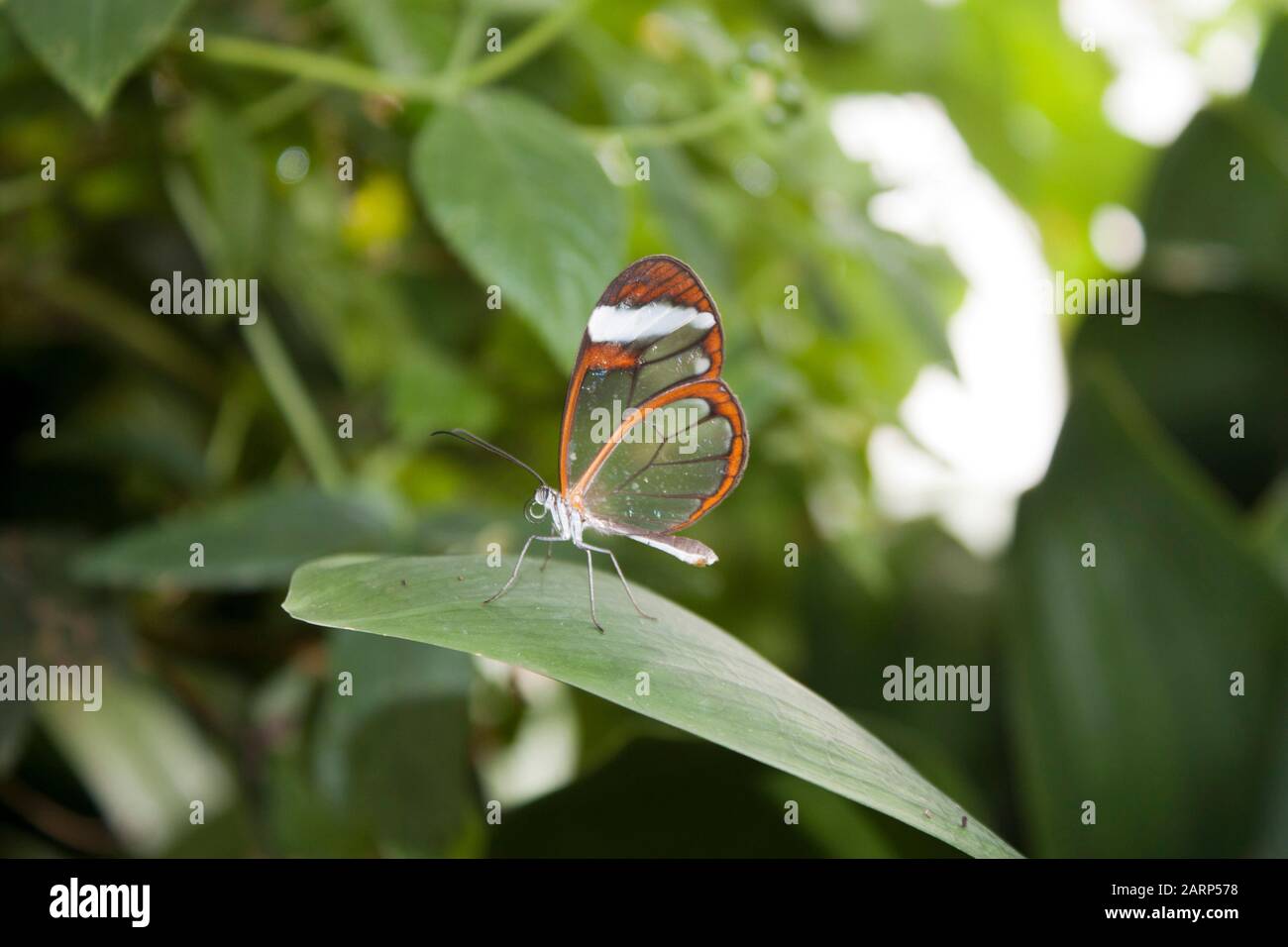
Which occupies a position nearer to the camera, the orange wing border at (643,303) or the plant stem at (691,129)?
the orange wing border at (643,303)

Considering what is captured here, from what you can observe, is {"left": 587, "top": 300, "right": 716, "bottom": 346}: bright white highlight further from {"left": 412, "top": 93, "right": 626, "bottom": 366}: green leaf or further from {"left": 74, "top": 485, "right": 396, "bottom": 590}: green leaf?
{"left": 74, "top": 485, "right": 396, "bottom": 590}: green leaf

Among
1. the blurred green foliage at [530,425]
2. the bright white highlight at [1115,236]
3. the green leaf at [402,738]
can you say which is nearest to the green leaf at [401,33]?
the blurred green foliage at [530,425]

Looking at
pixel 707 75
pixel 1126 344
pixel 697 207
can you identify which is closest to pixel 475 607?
pixel 697 207

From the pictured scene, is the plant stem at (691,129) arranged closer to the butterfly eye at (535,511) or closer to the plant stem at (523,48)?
the plant stem at (523,48)
